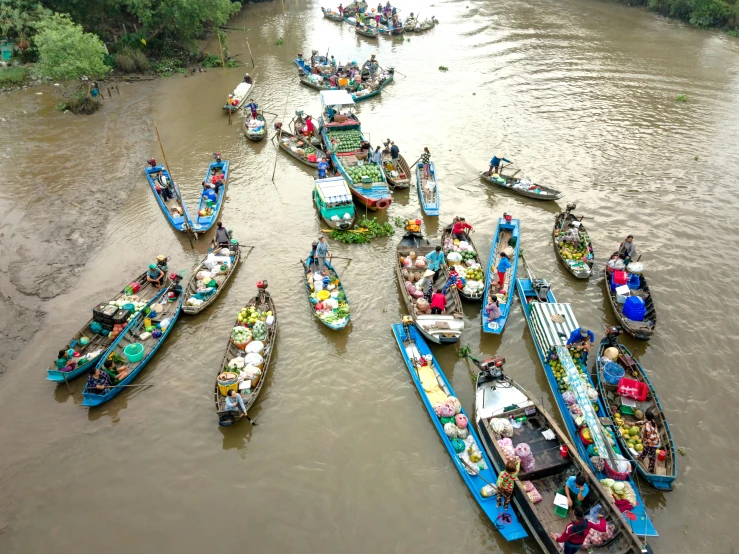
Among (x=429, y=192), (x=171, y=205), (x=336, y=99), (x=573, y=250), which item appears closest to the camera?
(x=573, y=250)

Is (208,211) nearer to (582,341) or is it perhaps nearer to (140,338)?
(140,338)

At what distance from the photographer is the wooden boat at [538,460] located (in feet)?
27.2

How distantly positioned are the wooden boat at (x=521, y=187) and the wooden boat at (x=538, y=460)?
10741mm

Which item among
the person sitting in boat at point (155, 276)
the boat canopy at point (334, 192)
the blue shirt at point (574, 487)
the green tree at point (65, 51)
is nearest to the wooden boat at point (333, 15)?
the green tree at point (65, 51)

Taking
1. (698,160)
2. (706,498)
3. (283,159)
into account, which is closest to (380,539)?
(706,498)

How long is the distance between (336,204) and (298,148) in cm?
699

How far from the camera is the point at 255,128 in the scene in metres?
24.4

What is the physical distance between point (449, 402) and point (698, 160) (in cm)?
2071

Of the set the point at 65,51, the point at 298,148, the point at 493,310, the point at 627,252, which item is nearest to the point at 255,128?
the point at 298,148

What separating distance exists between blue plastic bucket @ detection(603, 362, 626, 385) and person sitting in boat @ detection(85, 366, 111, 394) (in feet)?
42.3

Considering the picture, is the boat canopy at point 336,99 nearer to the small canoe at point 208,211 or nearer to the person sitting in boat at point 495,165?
the small canoe at point 208,211

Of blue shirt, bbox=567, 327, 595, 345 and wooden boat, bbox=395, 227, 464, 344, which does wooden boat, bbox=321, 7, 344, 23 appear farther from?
blue shirt, bbox=567, 327, 595, 345

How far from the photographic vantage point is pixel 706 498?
9.91m

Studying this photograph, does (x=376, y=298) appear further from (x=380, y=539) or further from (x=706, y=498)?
(x=706, y=498)
